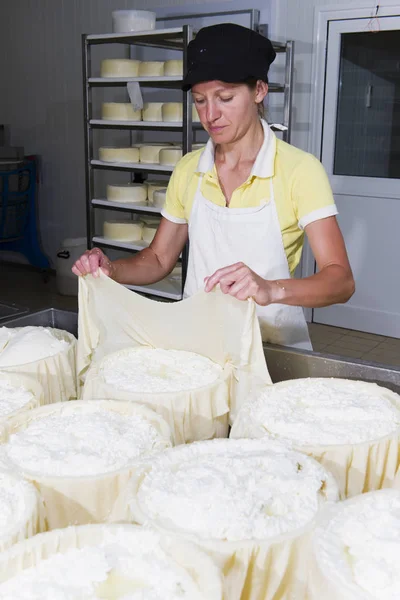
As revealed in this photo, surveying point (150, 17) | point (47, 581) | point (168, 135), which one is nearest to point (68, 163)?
point (168, 135)

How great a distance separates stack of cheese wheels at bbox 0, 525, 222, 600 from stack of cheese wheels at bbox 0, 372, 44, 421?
0.43 metres

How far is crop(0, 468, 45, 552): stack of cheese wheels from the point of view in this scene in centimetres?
84

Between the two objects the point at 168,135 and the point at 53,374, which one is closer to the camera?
the point at 53,374

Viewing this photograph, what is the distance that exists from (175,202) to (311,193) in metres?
0.49

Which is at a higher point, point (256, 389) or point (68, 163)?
point (68, 163)

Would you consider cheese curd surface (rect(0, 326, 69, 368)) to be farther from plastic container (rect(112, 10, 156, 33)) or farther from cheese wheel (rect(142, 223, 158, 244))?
plastic container (rect(112, 10, 156, 33))

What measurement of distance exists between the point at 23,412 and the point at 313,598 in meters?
0.64

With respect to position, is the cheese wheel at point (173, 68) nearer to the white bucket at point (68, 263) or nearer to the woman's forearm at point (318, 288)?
the white bucket at point (68, 263)

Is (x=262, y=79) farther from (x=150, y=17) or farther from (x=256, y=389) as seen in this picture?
(x=150, y=17)

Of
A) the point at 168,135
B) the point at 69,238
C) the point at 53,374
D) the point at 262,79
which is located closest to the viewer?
the point at 53,374

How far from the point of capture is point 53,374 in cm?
149

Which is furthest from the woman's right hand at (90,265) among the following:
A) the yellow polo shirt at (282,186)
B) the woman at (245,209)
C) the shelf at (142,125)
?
the shelf at (142,125)

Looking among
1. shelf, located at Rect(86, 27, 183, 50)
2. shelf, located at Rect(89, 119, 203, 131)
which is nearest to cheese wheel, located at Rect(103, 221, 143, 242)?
shelf, located at Rect(89, 119, 203, 131)

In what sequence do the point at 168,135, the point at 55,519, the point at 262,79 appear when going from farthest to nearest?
the point at 168,135 → the point at 262,79 → the point at 55,519
